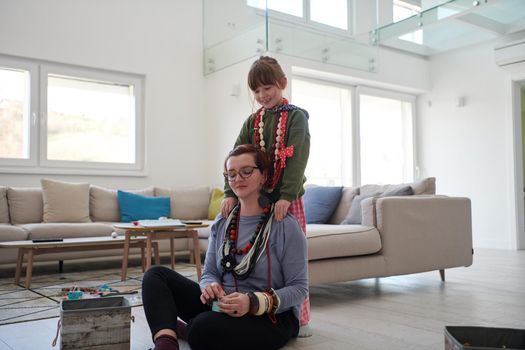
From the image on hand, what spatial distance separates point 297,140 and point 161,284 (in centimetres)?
75

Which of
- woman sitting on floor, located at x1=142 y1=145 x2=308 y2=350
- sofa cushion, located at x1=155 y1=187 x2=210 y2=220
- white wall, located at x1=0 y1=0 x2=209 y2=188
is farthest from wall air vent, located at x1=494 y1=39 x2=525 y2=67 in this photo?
woman sitting on floor, located at x1=142 y1=145 x2=308 y2=350

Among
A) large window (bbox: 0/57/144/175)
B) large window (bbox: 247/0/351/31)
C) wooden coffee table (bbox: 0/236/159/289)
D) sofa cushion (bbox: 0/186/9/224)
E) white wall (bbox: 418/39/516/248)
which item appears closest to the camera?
wooden coffee table (bbox: 0/236/159/289)

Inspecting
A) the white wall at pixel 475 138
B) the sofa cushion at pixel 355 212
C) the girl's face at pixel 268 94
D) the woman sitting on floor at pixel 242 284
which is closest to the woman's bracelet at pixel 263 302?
the woman sitting on floor at pixel 242 284

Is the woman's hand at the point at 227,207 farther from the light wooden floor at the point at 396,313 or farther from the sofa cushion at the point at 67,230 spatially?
the sofa cushion at the point at 67,230

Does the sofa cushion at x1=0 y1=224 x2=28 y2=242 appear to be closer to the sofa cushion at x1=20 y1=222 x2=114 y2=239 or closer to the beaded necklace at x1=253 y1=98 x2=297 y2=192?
the sofa cushion at x1=20 y1=222 x2=114 y2=239

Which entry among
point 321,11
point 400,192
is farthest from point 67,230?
point 321,11

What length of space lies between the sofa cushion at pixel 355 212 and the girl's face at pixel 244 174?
1.91m

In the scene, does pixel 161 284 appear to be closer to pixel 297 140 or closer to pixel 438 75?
pixel 297 140

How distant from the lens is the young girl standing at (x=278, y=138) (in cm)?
193

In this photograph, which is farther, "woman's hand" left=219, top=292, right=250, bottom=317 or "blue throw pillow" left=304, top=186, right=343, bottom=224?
"blue throw pillow" left=304, top=186, right=343, bottom=224

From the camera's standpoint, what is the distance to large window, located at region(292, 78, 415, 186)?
6.34 meters

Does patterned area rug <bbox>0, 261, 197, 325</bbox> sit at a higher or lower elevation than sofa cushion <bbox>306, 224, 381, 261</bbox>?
lower

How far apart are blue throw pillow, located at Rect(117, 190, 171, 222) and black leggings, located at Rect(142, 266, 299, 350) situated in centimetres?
324

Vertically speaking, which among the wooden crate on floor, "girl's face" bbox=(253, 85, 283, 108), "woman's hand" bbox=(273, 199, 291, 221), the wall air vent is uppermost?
the wall air vent
